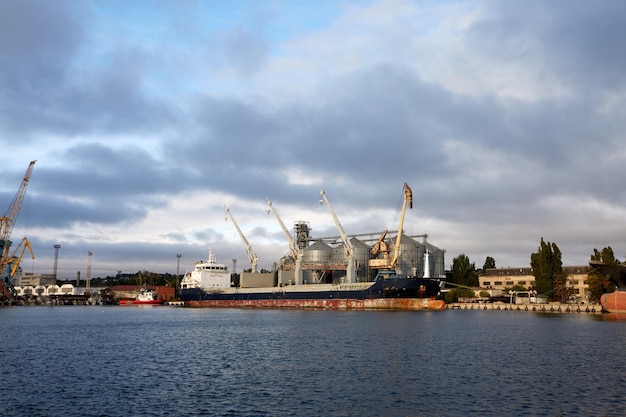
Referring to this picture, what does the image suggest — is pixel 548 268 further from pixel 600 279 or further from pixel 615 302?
pixel 615 302

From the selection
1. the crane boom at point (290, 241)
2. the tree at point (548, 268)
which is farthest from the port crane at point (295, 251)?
the tree at point (548, 268)

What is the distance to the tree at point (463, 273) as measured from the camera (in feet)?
528

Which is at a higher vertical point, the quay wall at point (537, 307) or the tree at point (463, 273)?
the tree at point (463, 273)

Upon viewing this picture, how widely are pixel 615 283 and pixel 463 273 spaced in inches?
2376

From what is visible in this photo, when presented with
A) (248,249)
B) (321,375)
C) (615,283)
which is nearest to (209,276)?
(248,249)

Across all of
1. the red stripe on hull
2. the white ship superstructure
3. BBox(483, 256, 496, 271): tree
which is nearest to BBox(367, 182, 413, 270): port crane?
the red stripe on hull

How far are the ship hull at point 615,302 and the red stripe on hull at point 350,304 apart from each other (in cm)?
3166

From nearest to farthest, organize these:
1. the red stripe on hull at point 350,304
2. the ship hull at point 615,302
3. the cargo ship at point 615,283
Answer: the cargo ship at point 615,283 < the ship hull at point 615,302 < the red stripe on hull at point 350,304

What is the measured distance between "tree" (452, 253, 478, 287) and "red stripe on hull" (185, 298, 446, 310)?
41957mm

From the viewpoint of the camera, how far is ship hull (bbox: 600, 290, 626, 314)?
10194 cm

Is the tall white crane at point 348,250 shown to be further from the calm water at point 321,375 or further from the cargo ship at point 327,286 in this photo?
the calm water at point 321,375

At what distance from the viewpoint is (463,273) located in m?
161

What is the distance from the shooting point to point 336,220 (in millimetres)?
140875

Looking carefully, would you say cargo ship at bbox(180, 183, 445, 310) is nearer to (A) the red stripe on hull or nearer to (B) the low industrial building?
(A) the red stripe on hull
